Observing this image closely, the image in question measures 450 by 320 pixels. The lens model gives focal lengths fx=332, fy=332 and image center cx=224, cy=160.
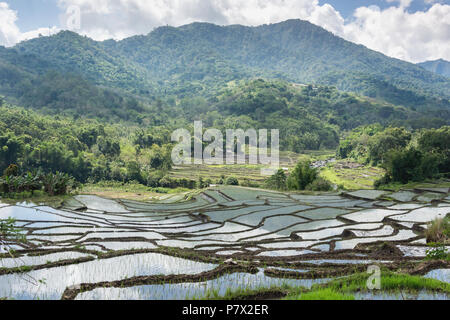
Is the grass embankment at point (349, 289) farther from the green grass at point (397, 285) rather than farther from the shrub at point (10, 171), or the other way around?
the shrub at point (10, 171)

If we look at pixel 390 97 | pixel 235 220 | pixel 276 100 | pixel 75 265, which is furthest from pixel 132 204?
pixel 390 97

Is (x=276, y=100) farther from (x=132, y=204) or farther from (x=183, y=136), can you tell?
(x=132, y=204)

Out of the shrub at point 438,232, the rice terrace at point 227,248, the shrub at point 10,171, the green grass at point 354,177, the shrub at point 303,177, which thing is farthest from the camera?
the green grass at point 354,177

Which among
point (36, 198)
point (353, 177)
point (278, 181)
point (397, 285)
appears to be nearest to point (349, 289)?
point (397, 285)

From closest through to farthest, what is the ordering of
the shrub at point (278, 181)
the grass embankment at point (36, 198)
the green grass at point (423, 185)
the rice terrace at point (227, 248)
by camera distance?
the rice terrace at point (227, 248)
the grass embankment at point (36, 198)
the green grass at point (423, 185)
the shrub at point (278, 181)

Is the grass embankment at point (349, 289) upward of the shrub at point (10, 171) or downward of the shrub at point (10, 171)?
downward

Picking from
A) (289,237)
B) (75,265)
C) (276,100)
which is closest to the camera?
(75,265)

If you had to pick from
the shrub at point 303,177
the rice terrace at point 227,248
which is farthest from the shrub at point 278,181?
the rice terrace at point 227,248

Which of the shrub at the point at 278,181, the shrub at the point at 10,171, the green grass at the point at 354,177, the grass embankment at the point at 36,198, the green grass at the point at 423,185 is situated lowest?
the green grass at the point at 354,177
